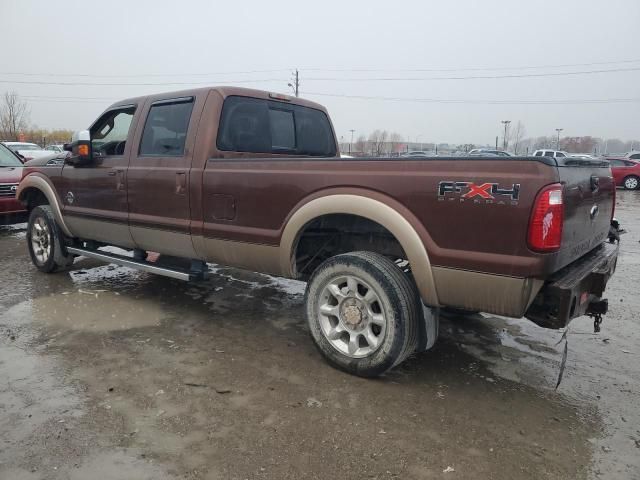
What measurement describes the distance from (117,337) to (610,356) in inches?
157

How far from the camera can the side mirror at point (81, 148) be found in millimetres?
4800

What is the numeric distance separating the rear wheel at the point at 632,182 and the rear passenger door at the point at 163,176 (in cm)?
2433

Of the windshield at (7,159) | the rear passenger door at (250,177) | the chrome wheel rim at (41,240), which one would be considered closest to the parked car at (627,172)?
the rear passenger door at (250,177)

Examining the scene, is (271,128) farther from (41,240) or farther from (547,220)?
(41,240)

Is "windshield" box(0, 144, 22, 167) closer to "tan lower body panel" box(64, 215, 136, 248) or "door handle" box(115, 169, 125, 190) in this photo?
"tan lower body panel" box(64, 215, 136, 248)

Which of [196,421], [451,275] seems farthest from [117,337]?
[451,275]

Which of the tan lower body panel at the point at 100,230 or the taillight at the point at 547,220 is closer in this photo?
the taillight at the point at 547,220

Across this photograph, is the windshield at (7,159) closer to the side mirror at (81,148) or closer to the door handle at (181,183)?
the side mirror at (81,148)

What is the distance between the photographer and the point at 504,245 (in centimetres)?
259

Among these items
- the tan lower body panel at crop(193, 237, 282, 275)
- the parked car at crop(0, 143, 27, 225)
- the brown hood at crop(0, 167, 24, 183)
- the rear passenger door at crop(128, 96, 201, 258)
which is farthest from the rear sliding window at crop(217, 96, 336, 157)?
the brown hood at crop(0, 167, 24, 183)

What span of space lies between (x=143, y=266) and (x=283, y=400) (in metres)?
2.25

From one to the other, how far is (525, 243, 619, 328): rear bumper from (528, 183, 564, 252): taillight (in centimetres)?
26

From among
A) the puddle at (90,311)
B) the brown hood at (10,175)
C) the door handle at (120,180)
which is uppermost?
the door handle at (120,180)

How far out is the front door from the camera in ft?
15.4
